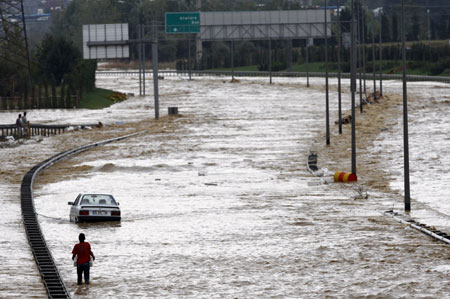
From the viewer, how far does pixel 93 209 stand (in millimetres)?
35531

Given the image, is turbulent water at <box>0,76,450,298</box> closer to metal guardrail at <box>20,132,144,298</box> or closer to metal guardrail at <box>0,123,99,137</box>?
metal guardrail at <box>20,132,144,298</box>

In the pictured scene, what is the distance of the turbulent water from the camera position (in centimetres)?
2558

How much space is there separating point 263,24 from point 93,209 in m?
99.3

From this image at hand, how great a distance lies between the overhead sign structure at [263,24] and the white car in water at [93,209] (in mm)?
96208

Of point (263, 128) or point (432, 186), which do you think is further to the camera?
point (263, 128)

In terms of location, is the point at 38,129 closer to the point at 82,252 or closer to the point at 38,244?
the point at 38,244

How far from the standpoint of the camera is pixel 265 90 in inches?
4968

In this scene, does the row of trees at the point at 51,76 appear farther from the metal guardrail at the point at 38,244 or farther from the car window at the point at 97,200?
the car window at the point at 97,200

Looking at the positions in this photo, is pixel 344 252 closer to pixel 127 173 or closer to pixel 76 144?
pixel 127 173

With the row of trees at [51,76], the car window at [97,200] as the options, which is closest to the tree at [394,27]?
the row of trees at [51,76]

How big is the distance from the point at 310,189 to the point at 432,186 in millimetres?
6210

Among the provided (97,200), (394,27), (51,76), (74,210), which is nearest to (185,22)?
(51,76)

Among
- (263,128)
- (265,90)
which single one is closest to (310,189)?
(263,128)

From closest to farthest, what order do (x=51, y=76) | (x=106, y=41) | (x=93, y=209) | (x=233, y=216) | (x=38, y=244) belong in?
(x=38, y=244) < (x=93, y=209) < (x=233, y=216) < (x=106, y=41) < (x=51, y=76)
